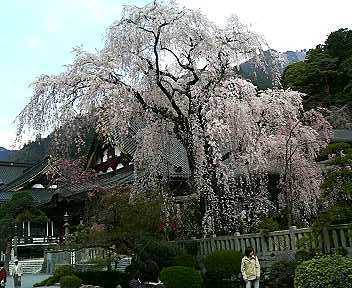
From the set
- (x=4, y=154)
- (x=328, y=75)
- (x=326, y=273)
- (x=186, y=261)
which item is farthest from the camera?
Result: (x=4, y=154)

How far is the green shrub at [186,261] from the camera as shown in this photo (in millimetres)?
14555

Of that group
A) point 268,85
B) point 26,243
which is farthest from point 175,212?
point 26,243

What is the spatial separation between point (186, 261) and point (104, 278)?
3.74m

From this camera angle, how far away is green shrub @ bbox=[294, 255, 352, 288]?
9.54m

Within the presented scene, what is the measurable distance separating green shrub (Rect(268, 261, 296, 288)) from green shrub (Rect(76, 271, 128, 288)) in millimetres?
5213

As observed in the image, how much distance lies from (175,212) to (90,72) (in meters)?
5.31

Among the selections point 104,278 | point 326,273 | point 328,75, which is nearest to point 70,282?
point 104,278

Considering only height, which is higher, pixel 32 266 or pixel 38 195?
pixel 38 195

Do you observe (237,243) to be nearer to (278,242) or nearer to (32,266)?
(278,242)

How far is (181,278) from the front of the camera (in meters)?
13.0

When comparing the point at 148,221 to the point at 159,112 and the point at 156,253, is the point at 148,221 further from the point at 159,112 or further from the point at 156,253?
the point at 159,112

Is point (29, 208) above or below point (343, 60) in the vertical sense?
below

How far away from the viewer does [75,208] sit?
110 ft

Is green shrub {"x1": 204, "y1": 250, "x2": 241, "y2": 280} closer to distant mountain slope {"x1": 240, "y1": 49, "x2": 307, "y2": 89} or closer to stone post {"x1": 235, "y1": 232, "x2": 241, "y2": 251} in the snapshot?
stone post {"x1": 235, "y1": 232, "x2": 241, "y2": 251}
